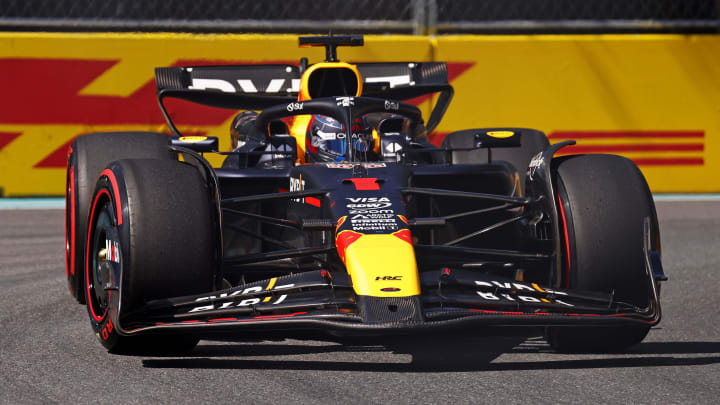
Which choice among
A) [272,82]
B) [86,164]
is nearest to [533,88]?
[272,82]

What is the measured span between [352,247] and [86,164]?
1.94m

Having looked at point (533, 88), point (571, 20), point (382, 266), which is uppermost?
point (571, 20)

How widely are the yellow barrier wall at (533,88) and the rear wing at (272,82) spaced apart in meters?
2.91

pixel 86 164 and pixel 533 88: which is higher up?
pixel 533 88

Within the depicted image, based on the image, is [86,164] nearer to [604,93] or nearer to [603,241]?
[603,241]

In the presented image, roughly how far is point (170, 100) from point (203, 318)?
6.57 m

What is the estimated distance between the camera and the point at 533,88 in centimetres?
1089

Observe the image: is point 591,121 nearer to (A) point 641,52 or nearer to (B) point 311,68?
(A) point 641,52

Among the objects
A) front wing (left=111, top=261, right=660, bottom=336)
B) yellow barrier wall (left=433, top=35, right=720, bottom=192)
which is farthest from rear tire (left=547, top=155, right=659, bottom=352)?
yellow barrier wall (left=433, top=35, right=720, bottom=192)

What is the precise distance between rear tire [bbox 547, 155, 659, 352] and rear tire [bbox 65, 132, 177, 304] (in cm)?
209

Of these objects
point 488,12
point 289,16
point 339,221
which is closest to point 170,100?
point 289,16

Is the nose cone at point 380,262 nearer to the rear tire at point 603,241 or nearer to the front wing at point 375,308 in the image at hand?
the front wing at point 375,308

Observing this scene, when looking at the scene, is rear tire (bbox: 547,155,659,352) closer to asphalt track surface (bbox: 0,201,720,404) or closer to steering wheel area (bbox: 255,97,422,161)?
asphalt track surface (bbox: 0,201,720,404)

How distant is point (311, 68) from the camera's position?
6688 millimetres
